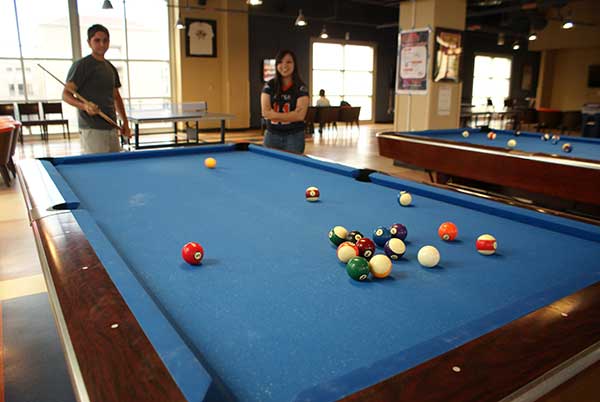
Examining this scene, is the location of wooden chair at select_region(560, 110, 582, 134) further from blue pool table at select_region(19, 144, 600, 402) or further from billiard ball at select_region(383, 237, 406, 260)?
billiard ball at select_region(383, 237, 406, 260)

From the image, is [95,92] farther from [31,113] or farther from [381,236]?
[31,113]

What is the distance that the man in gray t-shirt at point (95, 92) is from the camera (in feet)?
12.6

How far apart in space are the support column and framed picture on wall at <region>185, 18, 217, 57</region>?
5.80m

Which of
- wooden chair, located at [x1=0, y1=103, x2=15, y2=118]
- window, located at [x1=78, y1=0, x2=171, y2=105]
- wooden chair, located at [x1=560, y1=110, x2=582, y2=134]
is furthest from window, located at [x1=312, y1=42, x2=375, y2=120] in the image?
wooden chair, located at [x1=0, y1=103, x2=15, y2=118]

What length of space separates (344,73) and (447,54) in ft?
26.3

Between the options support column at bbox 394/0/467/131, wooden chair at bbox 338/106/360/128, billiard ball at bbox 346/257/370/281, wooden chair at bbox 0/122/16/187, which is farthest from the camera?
wooden chair at bbox 338/106/360/128

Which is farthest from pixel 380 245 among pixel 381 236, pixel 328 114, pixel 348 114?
pixel 348 114

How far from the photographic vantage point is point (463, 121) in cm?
1275

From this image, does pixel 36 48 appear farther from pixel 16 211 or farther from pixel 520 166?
pixel 520 166

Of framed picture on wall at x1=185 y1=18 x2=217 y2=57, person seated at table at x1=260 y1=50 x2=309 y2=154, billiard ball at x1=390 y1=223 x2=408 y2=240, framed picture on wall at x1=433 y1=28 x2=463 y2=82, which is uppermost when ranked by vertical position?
framed picture on wall at x1=185 y1=18 x2=217 y2=57

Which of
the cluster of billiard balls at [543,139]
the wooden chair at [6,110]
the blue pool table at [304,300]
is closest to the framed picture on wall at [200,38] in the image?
the wooden chair at [6,110]

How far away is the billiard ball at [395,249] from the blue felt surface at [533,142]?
2860mm

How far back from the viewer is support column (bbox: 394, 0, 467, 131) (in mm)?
7117

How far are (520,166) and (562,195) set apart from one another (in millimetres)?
355
